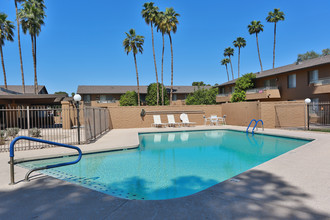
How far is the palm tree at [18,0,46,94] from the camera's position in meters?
21.0

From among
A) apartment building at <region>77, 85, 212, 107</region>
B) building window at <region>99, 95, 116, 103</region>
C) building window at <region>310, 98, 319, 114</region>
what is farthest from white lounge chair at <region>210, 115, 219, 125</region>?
building window at <region>99, 95, 116, 103</region>

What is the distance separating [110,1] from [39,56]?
44.7 feet

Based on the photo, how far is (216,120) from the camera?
18.5 metres

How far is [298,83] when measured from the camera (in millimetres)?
20234

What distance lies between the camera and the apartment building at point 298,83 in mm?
17755

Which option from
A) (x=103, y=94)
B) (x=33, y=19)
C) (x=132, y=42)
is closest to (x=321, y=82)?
(x=132, y=42)

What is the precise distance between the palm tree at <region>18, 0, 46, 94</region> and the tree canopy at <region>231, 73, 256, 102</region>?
906 inches

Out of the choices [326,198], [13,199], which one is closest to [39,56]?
[13,199]

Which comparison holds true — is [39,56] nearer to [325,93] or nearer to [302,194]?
[302,194]

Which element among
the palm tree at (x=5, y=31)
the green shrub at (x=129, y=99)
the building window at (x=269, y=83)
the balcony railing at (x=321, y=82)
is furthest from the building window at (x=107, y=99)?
the balcony railing at (x=321, y=82)

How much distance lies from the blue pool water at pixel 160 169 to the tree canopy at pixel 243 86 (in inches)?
643

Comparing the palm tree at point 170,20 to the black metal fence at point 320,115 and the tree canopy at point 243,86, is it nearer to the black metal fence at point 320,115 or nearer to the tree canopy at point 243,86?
the tree canopy at point 243,86

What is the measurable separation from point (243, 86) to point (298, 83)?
630cm

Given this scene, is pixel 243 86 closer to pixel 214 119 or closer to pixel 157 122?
pixel 214 119
